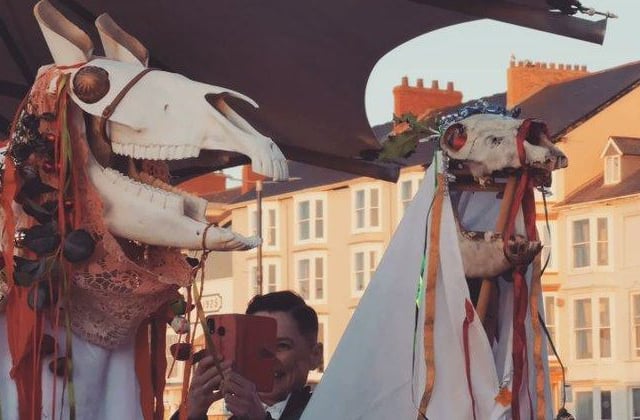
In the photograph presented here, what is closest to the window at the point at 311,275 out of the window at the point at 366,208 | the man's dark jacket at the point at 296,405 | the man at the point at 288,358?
the window at the point at 366,208

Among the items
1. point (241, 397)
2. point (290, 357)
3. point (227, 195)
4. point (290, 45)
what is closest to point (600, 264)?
point (227, 195)

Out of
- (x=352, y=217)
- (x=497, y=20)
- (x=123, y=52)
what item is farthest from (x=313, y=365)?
(x=352, y=217)

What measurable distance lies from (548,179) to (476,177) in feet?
0.60

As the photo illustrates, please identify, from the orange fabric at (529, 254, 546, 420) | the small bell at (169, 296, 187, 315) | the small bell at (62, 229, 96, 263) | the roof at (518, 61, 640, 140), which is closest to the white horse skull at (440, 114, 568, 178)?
the orange fabric at (529, 254, 546, 420)

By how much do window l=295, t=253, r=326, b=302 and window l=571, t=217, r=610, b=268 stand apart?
9020 millimetres

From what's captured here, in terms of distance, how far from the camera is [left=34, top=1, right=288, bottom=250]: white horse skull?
10.6 ft

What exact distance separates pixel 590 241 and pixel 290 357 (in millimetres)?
41799

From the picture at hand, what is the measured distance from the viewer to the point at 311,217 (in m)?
53.8

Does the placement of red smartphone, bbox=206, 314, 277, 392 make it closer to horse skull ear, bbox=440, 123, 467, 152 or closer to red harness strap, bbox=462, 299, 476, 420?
red harness strap, bbox=462, 299, 476, 420

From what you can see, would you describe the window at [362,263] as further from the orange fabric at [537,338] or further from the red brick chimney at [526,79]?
the orange fabric at [537,338]

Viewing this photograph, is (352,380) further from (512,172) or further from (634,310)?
(634,310)

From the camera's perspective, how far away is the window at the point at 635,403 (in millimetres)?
45812

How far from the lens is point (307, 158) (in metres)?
6.00

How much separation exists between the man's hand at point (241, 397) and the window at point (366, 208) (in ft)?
153
